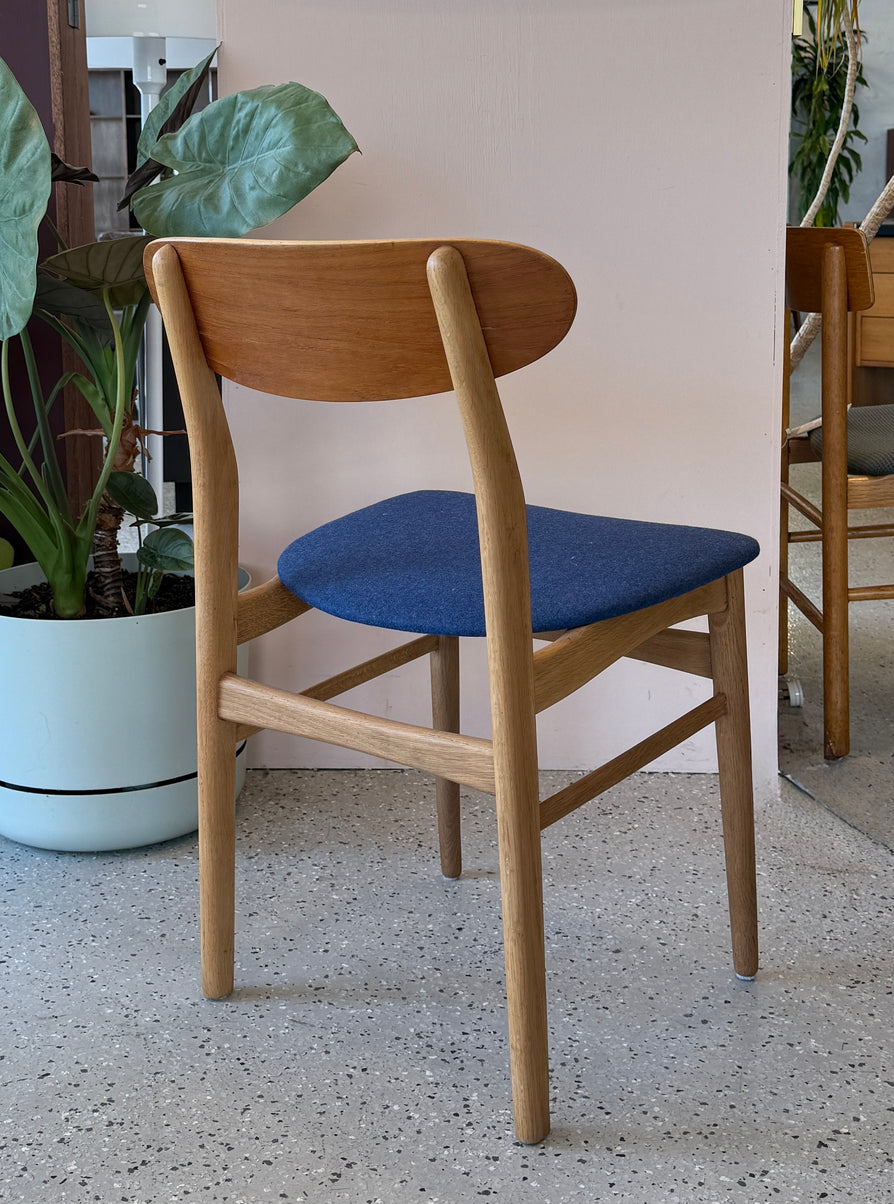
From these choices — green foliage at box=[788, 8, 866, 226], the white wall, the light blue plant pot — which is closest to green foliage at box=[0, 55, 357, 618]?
the light blue plant pot

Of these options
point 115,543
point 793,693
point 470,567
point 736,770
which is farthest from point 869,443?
point 115,543

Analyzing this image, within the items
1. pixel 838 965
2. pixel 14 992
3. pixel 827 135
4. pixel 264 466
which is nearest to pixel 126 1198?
pixel 14 992

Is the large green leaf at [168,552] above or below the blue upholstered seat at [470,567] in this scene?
below

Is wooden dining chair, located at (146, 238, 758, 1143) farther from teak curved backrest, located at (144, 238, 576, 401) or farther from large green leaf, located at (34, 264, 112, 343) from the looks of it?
large green leaf, located at (34, 264, 112, 343)

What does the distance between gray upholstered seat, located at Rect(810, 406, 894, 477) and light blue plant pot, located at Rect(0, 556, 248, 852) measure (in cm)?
100

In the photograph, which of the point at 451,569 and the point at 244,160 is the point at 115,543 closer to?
the point at 244,160

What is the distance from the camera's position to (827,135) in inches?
188

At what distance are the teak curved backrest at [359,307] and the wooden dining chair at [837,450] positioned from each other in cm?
99

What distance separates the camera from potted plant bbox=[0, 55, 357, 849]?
1.25m

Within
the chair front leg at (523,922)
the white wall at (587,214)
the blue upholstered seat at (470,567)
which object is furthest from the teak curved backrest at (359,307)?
the white wall at (587,214)

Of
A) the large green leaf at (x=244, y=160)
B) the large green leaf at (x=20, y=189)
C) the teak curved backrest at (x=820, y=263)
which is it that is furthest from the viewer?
the teak curved backrest at (x=820, y=263)

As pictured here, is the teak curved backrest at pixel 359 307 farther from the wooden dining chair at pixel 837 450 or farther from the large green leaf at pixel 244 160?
the wooden dining chair at pixel 837 450

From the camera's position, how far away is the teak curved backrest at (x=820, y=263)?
1.64 m

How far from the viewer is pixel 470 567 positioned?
1.01 meters
